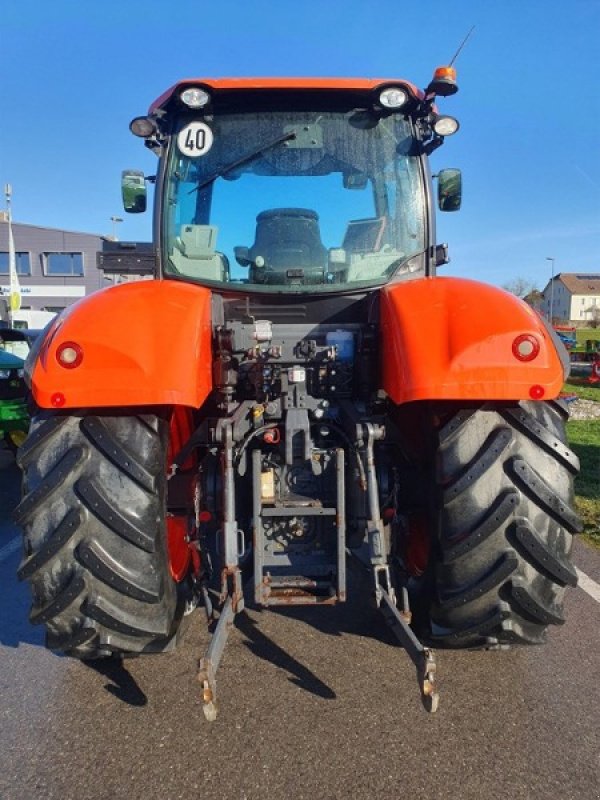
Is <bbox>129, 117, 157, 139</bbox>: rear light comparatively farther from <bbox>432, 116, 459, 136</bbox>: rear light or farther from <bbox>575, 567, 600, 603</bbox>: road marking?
<bbox>575, 567, 600, 603</bbox>: road marking

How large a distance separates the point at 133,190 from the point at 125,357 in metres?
1.68

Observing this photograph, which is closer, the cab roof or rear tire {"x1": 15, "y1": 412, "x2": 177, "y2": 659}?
rear tire {"x1": 15, "y1": 412, "x2": 177, "y2": 659}

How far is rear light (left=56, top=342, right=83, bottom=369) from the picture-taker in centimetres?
216

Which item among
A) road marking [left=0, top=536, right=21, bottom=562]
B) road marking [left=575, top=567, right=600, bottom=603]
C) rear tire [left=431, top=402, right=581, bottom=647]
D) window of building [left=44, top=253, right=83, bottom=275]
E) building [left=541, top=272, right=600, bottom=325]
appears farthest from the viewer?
building [left=541, top=272, right=600, bottom=325]

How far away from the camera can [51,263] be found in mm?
36812

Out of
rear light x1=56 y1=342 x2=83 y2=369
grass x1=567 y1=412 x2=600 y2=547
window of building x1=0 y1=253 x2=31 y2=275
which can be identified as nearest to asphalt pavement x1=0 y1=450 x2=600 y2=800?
rear light x1=56 y1=342 x2=83 y2=369

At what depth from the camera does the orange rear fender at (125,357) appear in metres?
2.13

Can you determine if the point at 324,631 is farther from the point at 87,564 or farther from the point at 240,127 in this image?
the point at 240,127

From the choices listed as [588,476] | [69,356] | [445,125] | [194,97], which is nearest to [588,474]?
[588,476]

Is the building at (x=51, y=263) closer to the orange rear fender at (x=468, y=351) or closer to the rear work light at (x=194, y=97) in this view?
the rear work light at (x=194, y=97)

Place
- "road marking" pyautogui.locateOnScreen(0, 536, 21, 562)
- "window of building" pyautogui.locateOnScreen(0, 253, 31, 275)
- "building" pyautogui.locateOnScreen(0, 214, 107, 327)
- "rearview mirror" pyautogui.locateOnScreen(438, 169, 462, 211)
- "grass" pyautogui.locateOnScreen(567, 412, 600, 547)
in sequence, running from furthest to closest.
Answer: "window of building" pyautogui.locateOnScreen(0, 253, 31, 275) < "building" pyautogui.locateOnScreen(0, 214, 107, 327) < "grass" pyautogui.locateOnScreen(567, 412, 600, 547) < "road marking" pyautogui.locateOnScreen(0, 536, 21, 562) < "rearview mirror" pyautogui.locateOnScreen(438, 169, 462, 211)

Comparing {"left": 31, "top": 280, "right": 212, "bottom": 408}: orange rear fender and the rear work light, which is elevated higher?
the rear work light

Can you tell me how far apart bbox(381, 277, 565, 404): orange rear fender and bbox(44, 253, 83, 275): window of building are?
3771cm

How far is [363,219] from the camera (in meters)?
3.12
